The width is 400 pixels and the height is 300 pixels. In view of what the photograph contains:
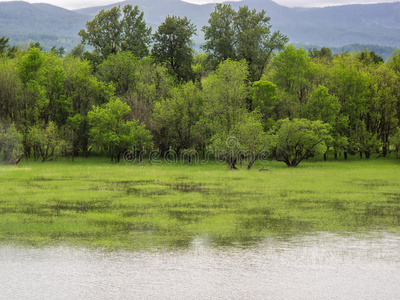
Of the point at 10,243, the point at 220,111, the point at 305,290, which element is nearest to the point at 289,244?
the point at 305,290

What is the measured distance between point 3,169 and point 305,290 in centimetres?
4698

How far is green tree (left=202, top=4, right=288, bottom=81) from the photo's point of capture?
80062mm

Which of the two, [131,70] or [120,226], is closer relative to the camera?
[120,226]

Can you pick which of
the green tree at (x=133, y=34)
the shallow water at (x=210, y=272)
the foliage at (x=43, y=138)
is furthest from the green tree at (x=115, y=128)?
the shallow water at (x=210, y=272)

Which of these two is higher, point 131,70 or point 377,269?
point 131,70

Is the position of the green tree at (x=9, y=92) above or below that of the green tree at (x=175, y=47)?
below

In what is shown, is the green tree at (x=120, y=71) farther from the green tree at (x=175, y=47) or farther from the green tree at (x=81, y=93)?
the green tree at (x=175, y=47)

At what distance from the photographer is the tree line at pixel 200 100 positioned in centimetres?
6462


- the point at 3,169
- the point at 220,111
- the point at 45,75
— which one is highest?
the point at 45,75

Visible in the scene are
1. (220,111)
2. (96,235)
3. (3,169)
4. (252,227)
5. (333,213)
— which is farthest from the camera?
(220,111)

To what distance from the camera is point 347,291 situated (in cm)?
1392

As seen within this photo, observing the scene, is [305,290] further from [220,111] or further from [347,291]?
[220,111]

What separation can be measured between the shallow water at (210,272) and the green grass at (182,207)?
1673 millimetres

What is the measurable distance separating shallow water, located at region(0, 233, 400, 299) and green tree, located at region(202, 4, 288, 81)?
208 ft
